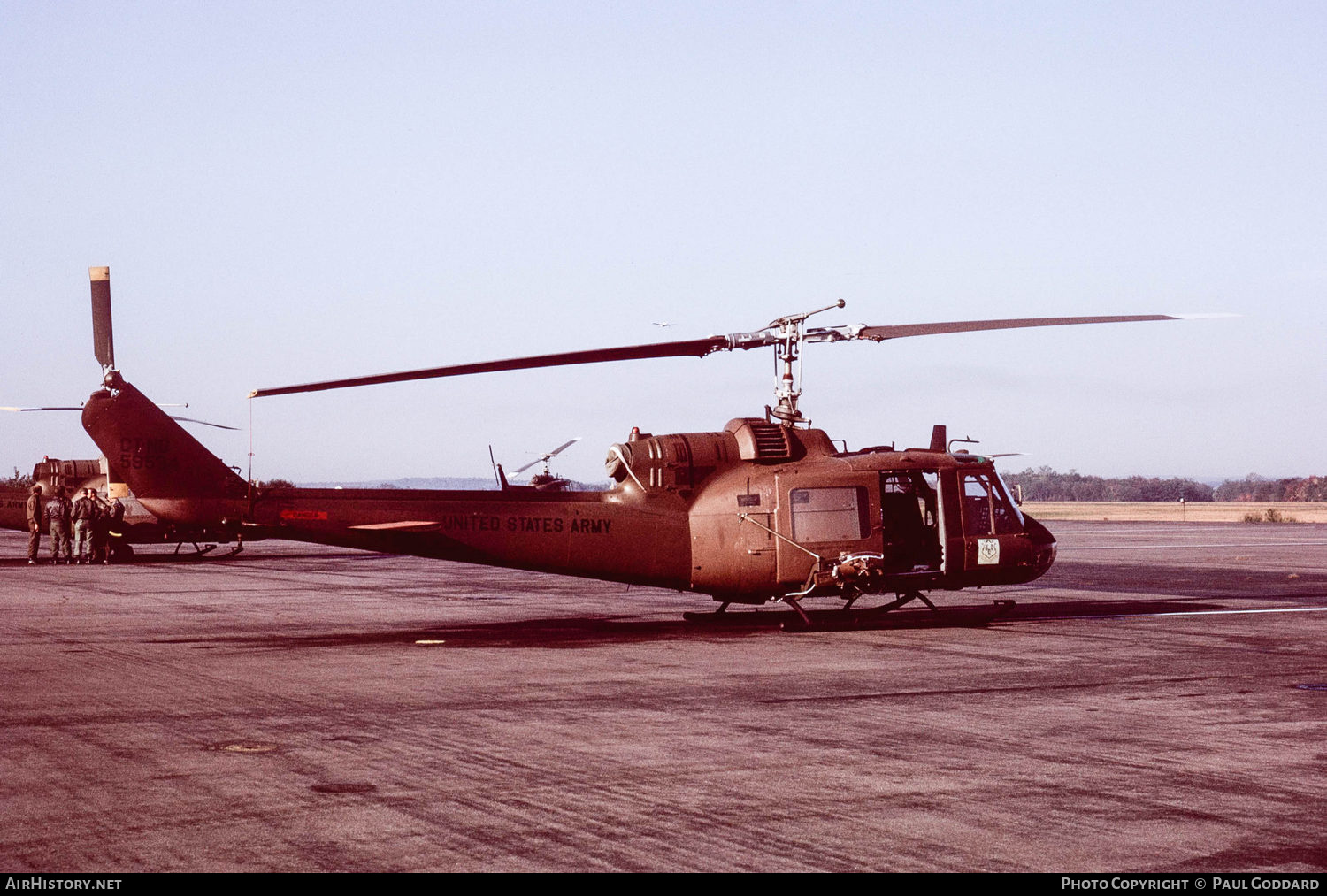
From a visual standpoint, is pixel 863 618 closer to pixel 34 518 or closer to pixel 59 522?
pixel 59 522

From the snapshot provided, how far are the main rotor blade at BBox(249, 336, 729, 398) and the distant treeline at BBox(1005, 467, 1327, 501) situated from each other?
518ft

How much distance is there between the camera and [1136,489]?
18012 cm

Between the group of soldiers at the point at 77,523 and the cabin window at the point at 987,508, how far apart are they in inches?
1003

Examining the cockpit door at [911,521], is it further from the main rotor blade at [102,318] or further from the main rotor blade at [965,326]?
the main rotor blade at [102,318]

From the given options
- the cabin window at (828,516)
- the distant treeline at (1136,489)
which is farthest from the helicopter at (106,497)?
the distant treeline at (1136,489)

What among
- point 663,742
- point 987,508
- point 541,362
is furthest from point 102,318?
point 663,742

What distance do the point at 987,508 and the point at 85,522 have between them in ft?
88.8

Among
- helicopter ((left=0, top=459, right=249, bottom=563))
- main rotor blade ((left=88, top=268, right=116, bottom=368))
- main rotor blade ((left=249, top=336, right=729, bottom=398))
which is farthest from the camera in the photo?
helicopter ((left=0, top=459, right=249, bottom=563))

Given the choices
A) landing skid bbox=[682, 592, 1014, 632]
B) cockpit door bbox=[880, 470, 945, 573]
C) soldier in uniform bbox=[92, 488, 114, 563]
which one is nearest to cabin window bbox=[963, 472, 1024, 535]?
cockpit door bbox=[880, 470, 945, 573]

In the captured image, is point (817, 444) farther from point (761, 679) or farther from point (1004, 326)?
point (761, 679)

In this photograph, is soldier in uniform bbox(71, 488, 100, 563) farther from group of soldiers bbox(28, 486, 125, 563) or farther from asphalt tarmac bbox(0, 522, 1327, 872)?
asphalt tarmac bbox(0, 522, 1327, 872)

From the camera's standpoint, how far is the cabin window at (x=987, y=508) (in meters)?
18.7

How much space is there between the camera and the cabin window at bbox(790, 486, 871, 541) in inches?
709
